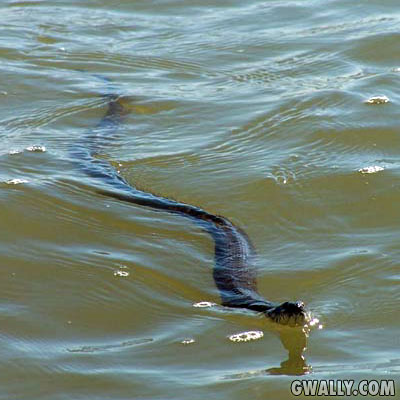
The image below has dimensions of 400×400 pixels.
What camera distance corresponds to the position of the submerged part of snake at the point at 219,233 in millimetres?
5801

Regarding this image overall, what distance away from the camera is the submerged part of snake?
19.0 ft

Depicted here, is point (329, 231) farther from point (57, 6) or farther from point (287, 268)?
point (57, 6)

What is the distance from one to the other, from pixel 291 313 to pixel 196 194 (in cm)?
241

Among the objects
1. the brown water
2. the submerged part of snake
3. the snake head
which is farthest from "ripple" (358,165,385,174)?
the snake head

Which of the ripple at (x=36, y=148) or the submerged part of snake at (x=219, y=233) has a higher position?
the ripple at (x=36, y=148)

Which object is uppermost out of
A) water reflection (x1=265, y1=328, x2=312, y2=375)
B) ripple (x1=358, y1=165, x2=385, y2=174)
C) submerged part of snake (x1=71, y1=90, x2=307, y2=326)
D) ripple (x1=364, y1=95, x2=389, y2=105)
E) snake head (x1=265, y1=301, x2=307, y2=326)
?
ripple (x1=364, y1=95, x2=389, y2=105)

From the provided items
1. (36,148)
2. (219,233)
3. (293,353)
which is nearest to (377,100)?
(219,233)

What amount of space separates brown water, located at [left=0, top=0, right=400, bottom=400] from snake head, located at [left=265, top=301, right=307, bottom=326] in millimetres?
79

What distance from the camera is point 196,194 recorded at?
304 inches

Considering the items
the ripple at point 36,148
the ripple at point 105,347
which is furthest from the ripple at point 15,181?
the ripple at point 105,347

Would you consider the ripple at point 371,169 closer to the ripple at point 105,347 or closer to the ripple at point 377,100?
the ripple at point 377,100

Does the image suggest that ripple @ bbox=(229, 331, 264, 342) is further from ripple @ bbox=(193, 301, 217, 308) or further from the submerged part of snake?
ripple @ bbox=(193, 301, 217, 308)

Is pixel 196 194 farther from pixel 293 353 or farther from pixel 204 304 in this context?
pixel 293 353

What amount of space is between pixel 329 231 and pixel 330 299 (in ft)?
3.49
